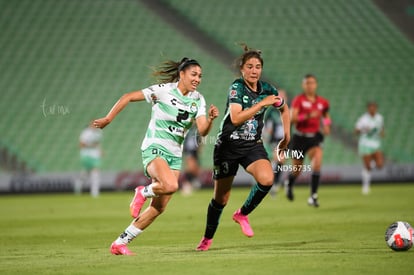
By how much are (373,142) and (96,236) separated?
12.2 meters

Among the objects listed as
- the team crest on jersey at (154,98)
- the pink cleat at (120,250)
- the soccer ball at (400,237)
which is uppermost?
the team crest on jersey at (154,98)

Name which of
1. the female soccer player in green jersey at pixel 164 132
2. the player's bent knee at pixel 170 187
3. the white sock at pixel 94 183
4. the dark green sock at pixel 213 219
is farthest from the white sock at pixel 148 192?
the white sock at pixel 94 183

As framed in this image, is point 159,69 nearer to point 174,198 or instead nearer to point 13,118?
point 174,198

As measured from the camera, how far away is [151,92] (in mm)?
8195

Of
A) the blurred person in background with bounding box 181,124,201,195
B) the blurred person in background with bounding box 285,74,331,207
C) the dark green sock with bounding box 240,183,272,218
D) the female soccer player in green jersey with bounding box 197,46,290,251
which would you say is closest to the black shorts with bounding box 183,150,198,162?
the blurred person in background with bounding box 181,124,201,195

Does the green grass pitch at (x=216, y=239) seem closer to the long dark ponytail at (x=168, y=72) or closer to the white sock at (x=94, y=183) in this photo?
the long dark ponytail at (x=168, y=72)

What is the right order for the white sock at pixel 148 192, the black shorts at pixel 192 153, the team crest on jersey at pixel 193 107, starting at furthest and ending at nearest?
1. the black shorts at pixel 192 153
2. the team crest on jersey at pixel 193 107
3. the white sock at pixel 148 192

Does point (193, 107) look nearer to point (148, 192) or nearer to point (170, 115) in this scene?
point (170, 115)

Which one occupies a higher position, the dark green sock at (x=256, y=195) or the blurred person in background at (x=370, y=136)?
the blurred person in background at (x=370, y=136)

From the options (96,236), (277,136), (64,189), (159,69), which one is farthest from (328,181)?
(159,69)

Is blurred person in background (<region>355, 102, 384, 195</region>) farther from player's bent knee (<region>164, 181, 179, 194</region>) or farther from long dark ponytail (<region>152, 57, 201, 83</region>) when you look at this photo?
player's bent knee (<region>164, 181, 179, 194</region>)

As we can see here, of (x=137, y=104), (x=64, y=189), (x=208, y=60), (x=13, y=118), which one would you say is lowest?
(x=64, y=189)

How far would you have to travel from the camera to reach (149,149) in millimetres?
8203

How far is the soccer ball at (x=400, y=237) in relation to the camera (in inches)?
307
